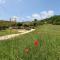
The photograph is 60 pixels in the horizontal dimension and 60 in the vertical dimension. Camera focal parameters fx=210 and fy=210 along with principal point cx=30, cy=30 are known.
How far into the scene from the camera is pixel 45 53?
6418mm

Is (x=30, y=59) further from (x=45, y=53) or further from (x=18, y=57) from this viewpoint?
(x=45, y=53)

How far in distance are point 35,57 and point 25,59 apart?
0.36 meters

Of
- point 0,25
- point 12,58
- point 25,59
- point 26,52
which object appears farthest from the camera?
point 0,25

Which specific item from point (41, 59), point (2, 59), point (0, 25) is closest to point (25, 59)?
point (41, 59)

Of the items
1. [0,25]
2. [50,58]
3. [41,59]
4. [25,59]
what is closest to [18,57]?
[25,59]

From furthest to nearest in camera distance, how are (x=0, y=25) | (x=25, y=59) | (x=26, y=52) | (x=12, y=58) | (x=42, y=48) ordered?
(x=0, y=25), (x=42, y=48), (x=12, y=58), (x=25, y=59), (x=26, y=52)

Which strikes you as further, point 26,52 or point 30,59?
point 30,59

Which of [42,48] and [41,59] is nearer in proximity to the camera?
[41,59]

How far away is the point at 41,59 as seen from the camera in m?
5.96

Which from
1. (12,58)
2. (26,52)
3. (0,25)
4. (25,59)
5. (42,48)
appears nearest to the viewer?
(26,52)

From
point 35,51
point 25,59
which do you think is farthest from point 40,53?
point 25,59

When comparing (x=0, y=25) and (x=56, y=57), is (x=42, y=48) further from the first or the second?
(x=0, y=25)

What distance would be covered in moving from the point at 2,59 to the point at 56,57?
5.68ft

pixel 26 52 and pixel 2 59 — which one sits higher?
pixel 26 52
